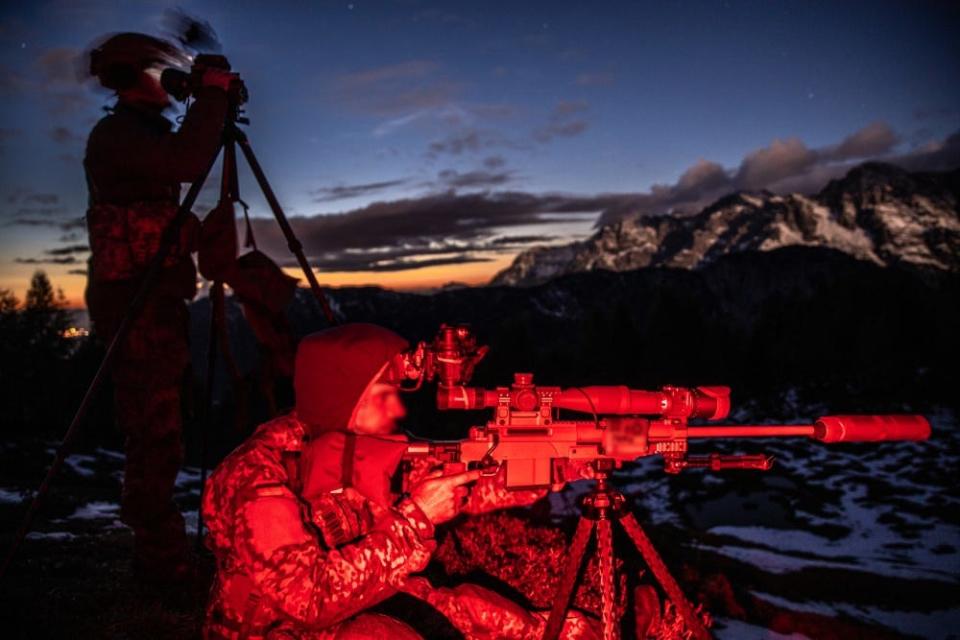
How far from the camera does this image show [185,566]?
16.3ft

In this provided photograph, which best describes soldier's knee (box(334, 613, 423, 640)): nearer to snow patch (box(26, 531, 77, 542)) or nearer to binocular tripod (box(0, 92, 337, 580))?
binocular tripod (box(0, 92, 337, 580))

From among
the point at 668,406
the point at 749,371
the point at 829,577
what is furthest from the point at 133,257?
the point at 749,371

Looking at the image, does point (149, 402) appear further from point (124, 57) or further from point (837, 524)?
point (837, 524)

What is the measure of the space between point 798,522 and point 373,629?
17223 millimetres

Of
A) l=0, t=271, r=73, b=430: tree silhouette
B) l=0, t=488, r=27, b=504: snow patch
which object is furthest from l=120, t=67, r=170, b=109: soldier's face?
l=0, t=271, r=73, b=430: tree silhouette

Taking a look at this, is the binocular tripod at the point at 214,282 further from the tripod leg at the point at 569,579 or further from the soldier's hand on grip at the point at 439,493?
the tripod leg at the point at 569,579

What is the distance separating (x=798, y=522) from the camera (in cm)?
1683

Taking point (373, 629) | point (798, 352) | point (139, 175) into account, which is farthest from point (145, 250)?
point (798, 352)

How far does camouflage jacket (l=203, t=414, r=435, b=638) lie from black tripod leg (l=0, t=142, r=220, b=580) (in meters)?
1.04

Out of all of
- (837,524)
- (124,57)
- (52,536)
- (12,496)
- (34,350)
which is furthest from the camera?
Result: (34,350)

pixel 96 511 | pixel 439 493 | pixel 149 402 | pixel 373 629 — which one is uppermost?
pixel 149 402

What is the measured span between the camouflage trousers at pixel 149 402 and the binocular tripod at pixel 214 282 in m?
0.25

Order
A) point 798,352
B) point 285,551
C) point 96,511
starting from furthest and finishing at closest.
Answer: point 798,352 < point 96,511 < point 285,551

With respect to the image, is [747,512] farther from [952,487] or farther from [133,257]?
[133,257]
